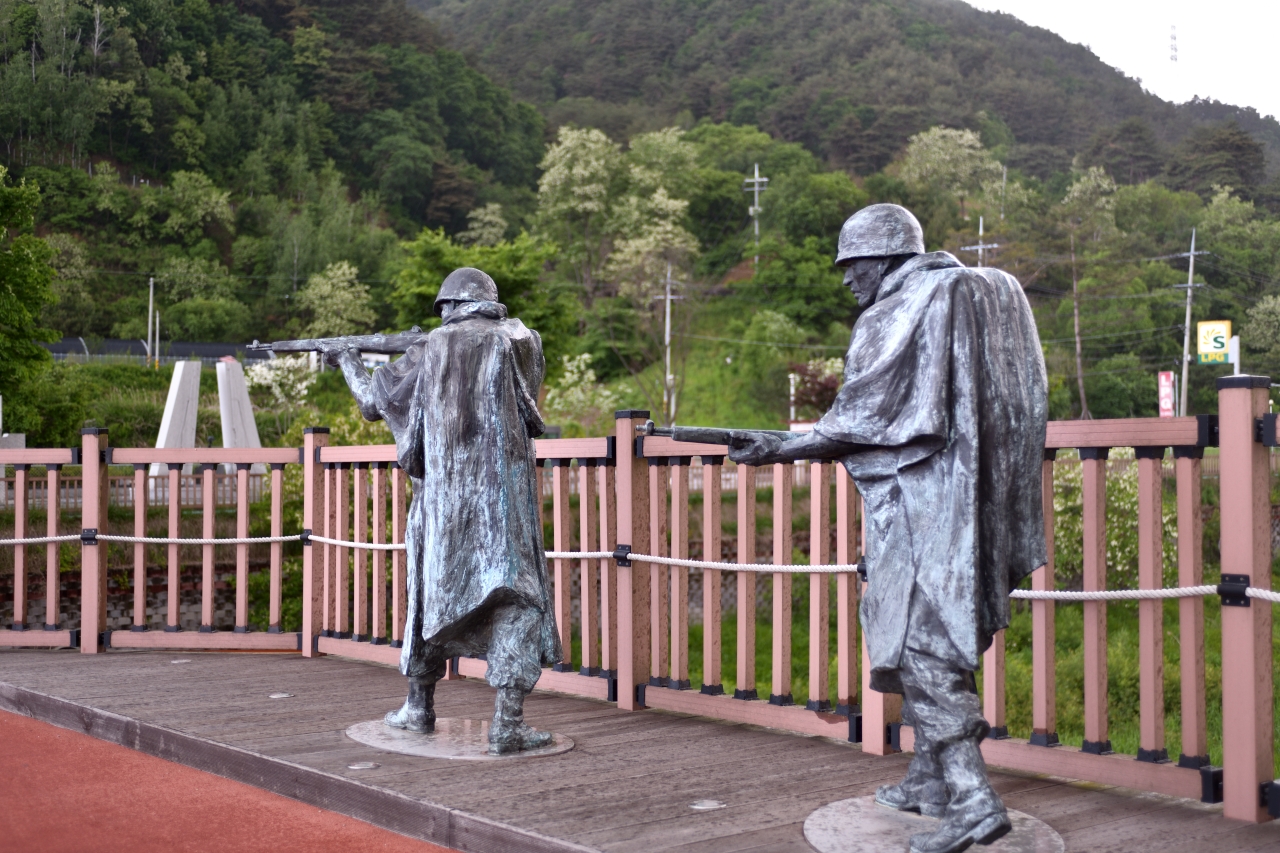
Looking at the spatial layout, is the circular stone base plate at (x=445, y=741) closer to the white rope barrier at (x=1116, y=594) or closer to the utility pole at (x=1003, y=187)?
the white rope barrier at (x=1116, y=594)

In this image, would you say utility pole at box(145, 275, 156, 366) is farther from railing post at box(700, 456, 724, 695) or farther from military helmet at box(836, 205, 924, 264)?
military helmet at box(836, 205, 924, 264)

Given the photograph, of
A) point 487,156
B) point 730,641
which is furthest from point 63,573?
point 487,156

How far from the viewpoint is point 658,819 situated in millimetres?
3824

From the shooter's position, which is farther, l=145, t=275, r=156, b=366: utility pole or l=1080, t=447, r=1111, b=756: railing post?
l=145, t=275, r=156, b=366: utility pole

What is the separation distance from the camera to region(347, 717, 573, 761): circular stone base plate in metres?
4.80

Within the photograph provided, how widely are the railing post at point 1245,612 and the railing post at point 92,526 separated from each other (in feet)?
21.9

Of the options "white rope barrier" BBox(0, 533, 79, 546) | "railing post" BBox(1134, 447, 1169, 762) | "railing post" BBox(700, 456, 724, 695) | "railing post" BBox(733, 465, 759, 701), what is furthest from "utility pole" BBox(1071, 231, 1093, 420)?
"railing post" BBox(1134, 447, 1169, 762)

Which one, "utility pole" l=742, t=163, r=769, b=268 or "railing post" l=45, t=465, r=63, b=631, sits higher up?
"utility pole" l=742, t=163, r=769, b=268

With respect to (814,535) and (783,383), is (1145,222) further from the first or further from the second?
(814,535)

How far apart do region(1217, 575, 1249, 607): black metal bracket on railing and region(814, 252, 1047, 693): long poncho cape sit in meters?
0.90

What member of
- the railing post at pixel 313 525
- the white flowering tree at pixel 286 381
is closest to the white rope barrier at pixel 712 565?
the railing post at pixel 313 525

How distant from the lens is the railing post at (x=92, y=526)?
8.04m

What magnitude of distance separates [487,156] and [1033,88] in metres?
45.7

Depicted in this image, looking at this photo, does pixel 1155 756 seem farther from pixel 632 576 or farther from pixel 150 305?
pixel 150 305
